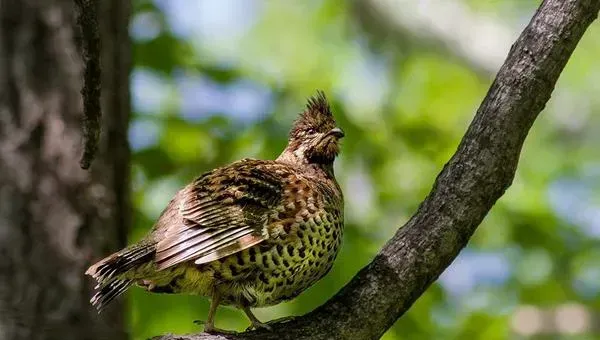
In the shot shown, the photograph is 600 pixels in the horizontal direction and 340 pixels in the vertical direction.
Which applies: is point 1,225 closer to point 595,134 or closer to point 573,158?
point 573,158

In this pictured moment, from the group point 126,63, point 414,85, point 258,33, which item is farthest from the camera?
point 258,33

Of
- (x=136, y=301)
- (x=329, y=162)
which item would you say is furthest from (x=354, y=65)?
(x=329, y=162)

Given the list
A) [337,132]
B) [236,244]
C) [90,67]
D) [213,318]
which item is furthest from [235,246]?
[337,132]

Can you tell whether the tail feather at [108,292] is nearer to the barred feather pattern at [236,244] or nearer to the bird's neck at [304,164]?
the barred feather pattern at [236,244]

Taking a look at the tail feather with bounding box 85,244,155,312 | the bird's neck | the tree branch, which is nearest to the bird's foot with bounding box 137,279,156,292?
the tail feather with bounding box 85,244,155,312

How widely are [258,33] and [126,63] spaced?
13448 millimetres

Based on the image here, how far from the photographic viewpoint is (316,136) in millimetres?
5648

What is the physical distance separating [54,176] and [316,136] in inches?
62.0

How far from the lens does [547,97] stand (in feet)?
14.4

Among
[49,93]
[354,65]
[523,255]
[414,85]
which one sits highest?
[354,65]

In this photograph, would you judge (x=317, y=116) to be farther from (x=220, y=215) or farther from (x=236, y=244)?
(x=236, y=244)

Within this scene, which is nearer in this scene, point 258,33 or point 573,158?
point 573,158

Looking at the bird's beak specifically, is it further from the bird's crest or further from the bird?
the bird

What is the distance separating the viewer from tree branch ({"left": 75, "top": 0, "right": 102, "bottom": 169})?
12.5ft
